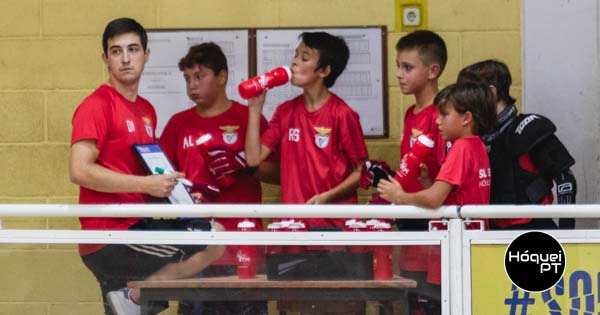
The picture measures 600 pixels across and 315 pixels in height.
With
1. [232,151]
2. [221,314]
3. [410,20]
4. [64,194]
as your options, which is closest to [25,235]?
[221,314]

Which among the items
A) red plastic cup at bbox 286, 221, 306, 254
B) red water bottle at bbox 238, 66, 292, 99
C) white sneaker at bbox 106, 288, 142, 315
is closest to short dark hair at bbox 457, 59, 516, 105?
red water bottle at bbox 238, 66, 292, 99

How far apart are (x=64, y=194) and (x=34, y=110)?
45 cm

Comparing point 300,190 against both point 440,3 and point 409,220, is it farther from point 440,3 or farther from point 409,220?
point 440,3

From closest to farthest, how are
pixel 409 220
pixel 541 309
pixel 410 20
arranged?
pixel 541 309
pixel 409 220
pixel 410 20

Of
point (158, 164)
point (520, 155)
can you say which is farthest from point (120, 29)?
point (520, 155)

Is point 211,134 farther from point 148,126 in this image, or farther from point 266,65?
point 266,65

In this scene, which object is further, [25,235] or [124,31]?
[124,31]

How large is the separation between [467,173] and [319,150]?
2.75 ft

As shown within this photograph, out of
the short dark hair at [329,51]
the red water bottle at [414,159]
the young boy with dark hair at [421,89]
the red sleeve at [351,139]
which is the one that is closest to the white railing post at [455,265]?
the red water bottle at [414,159]

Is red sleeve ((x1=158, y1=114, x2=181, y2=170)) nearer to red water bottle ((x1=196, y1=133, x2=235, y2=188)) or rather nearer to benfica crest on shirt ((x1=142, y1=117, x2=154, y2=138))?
red water bottle ((x1=196, y1=133, x2=235, y2=188))

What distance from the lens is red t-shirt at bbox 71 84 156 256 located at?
4.73 m

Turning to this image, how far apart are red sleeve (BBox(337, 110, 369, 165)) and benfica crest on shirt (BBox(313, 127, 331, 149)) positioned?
6cm

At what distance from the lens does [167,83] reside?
19.7ft

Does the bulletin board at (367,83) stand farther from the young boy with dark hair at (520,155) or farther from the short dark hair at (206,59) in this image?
the young boy with dark hair at (520,155)
